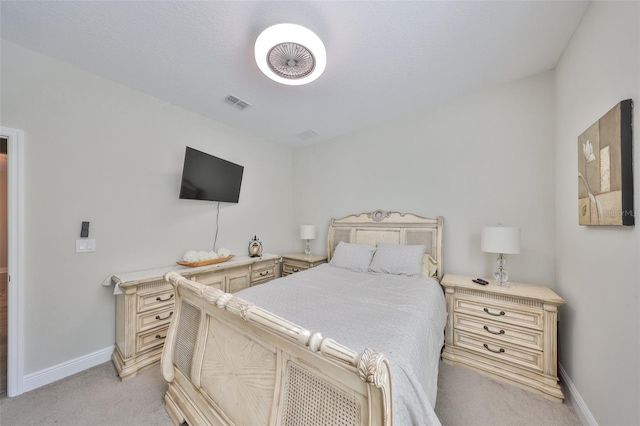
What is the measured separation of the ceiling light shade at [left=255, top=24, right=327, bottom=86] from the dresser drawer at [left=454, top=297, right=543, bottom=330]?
2494 millimetres

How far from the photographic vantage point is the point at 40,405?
5.62 ft

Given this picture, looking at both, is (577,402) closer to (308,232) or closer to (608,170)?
(608,170)

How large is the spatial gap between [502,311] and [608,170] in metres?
1.32

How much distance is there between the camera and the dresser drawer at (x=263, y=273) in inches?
125

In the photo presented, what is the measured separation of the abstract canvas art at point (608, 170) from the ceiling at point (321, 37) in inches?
36.8

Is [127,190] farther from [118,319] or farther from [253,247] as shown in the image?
[253,247]

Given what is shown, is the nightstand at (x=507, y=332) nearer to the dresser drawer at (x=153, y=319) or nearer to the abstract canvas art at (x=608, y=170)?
the abstract canvas art at (x=608, y=170)

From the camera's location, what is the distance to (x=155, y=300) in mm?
2232

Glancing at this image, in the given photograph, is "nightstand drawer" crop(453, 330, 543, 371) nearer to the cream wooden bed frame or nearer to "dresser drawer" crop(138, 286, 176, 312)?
the cream wooden bed frame

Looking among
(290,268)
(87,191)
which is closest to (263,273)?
(290,268)

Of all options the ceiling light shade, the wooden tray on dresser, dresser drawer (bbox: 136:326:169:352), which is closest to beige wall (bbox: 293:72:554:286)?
the ceiling light shade

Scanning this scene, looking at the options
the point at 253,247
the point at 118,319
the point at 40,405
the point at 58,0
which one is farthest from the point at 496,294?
the point at 58,0

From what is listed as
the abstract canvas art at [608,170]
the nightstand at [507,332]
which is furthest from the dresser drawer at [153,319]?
the abstract canvas art at [608,170]

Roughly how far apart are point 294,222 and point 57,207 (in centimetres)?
300
